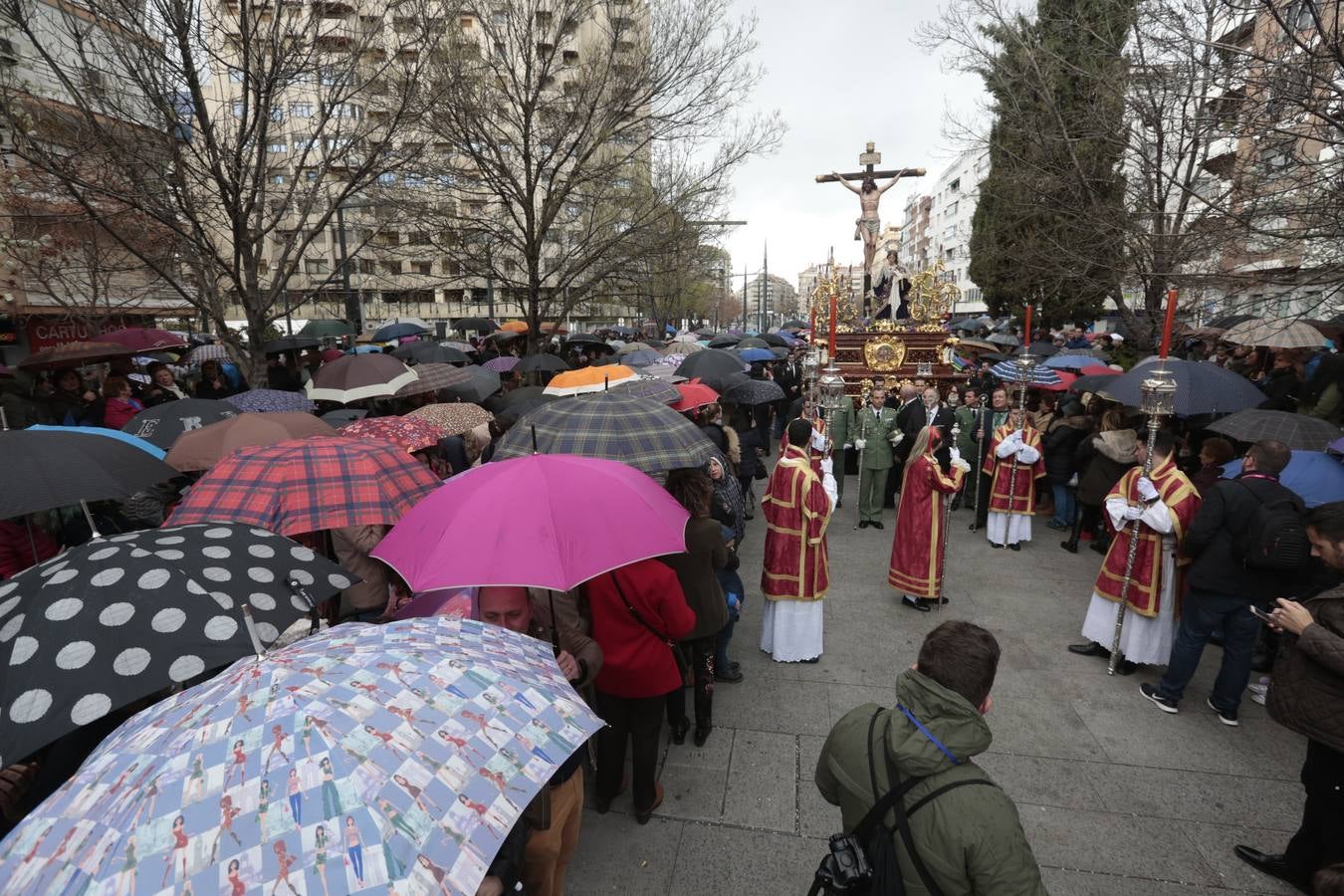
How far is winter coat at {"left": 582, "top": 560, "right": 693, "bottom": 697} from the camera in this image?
128 inches

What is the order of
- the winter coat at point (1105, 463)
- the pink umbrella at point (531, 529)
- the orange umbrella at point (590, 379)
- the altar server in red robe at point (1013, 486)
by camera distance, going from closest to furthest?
1. the pink umbrella at point (531, 529)
2. the orange umbrella at point (590, 379)
3. the winter coat at point (1105, 463)
4. the altar server in red robe at point (1013, 486)

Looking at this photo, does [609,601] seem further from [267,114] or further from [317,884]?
[267,114]

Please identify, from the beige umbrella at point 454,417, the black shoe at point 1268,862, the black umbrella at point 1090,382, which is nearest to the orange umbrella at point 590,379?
the beige umbrella at point 454,417

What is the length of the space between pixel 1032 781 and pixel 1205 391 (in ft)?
15.1

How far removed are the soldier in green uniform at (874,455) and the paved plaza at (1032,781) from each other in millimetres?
3381

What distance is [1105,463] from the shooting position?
7.81 m

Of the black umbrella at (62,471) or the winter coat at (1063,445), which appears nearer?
the black umbrella at (62,471)

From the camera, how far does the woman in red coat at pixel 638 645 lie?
3271mm

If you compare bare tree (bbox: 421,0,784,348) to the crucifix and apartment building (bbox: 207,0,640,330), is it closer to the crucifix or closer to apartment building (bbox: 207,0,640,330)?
apartment building (bbox: 207,0,640,330)

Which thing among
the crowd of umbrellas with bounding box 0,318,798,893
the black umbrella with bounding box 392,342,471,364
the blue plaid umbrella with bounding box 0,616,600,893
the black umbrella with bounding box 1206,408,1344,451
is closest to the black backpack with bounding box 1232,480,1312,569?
the black umbrella with bounding box 1206,408,1344,451

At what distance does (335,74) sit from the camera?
812 centimetres

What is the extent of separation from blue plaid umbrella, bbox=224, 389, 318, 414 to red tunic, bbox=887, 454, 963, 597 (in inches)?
245

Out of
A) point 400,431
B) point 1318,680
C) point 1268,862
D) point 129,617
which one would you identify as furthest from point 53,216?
point 1268,862

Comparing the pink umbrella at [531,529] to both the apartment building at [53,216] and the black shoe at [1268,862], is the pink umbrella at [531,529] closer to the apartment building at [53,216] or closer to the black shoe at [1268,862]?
Result: the black shoe at [1268,862]
